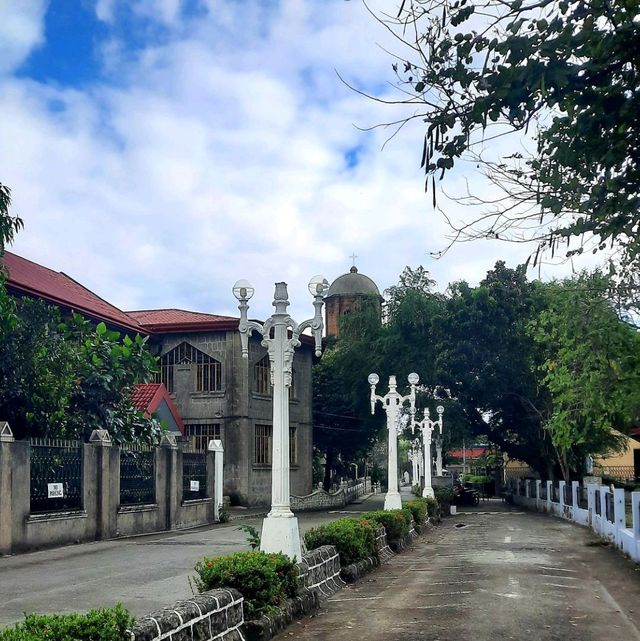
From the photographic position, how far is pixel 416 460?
66.1 metres

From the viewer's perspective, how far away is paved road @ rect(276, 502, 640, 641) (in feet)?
32.4

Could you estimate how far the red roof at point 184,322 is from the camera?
3797cm

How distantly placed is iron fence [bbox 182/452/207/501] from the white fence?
12.5 meters

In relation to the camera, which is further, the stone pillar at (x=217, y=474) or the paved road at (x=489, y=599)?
the stone pillar at (x=217, y=474)

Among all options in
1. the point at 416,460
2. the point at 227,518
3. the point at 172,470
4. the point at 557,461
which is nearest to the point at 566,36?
the point at 172,470

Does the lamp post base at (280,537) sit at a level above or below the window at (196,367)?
below

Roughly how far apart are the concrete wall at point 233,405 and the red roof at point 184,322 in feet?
1.57

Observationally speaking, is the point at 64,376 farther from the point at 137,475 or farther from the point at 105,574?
the point at 105,574

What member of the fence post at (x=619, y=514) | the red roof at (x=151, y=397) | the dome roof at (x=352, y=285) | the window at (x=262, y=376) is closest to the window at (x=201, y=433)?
the window at (x=262, y=376)

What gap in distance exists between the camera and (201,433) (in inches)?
1531

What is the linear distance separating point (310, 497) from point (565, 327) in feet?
79.2

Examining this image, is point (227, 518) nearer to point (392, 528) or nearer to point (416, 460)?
point (392, 528)

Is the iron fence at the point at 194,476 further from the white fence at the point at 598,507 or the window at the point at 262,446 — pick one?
the white fence at the point at 598,507

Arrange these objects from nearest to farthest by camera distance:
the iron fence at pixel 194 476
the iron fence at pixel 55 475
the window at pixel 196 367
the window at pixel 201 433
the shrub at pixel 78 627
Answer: the shrub at pixel 78 627
the iron fence at pixel 55 475
the iron fence at pixel 194 476
the window at pixel 201 433
the window at pixel 196 367
